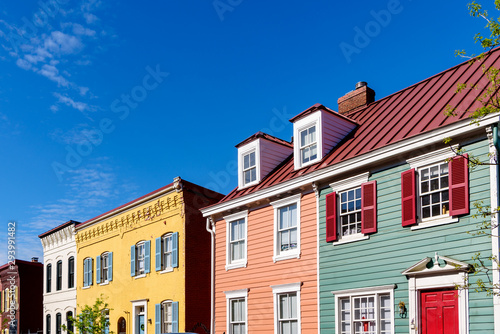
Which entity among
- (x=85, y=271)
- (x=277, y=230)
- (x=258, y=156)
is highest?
(x=258, y=156)

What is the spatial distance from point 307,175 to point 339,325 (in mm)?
4732

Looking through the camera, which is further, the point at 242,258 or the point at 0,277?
the point at 0,277

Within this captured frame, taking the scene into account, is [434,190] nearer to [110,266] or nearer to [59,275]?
[110,266]

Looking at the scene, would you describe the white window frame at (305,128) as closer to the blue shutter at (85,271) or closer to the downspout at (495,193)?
the downspout at (495,193)

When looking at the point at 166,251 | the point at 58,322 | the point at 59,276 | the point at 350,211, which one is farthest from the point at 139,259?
the point at 350,211

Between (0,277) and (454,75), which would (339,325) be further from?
(0,277)

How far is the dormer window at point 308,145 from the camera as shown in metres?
19.5

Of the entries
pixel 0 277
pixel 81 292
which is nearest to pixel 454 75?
pixel 81 292

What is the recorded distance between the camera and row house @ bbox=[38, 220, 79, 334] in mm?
34844

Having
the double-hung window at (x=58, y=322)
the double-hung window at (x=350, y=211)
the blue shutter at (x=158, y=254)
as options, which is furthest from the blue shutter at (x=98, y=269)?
the double-hung window at (x=350, y=211)

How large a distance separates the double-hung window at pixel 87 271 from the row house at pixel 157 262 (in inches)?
22.1

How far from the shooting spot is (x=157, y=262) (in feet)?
87.1

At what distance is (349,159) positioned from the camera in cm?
1670

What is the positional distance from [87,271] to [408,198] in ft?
75.3
